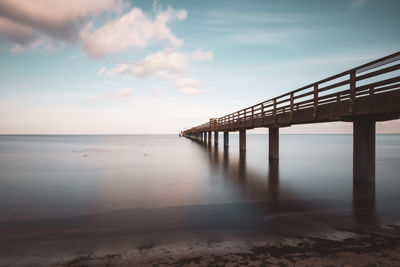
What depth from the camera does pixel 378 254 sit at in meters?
3.86

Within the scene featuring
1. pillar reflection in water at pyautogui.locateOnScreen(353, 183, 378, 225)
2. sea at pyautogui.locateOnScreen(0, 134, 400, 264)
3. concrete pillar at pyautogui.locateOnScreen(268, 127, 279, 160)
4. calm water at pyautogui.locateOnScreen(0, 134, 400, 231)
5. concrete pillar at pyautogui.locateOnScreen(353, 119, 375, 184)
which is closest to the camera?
sea at pyautogui.locateOnScreen(0, 134, 400, 264)

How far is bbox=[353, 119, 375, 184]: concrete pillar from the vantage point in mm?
8969

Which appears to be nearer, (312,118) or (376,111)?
(376,111)

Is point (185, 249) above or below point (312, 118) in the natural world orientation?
below

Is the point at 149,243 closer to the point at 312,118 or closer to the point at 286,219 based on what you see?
the point at 286,219

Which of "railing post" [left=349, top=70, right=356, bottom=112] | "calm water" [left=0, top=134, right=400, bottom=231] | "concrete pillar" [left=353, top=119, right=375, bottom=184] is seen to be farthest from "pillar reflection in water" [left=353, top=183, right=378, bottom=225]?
"railing post" [left=349, top=70, right=356, bottom=112]

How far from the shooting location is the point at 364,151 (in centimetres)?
904

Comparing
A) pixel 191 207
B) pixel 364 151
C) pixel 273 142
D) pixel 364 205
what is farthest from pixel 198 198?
pixel 273 142

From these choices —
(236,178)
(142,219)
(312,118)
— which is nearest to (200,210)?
(142,219)

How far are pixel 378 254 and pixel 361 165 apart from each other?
255 inches

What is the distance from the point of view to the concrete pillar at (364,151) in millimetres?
8969

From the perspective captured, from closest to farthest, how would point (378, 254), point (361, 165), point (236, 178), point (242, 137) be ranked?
point (378, 254) → point (361, 165) → point (236, 178) → point (242, 137)

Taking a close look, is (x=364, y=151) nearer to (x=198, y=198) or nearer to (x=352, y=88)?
Answer: (x=352, y=88)

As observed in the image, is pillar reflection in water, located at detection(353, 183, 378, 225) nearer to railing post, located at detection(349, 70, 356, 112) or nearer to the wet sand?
the wet sand
